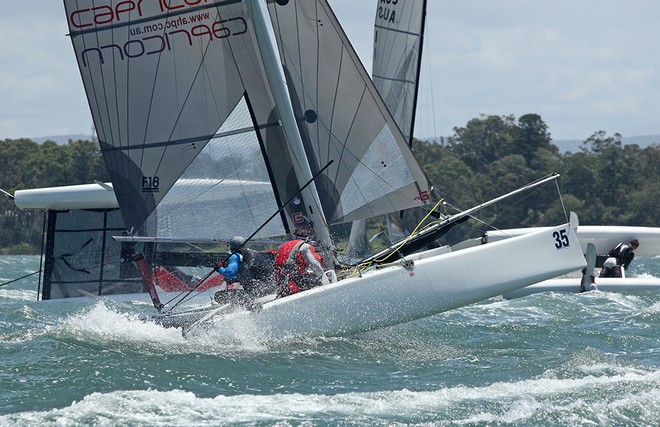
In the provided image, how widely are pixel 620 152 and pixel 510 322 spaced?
37441 millimetres

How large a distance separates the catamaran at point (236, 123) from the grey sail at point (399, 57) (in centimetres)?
519

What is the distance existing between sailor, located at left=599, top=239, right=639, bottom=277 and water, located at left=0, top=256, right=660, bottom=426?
3.97 m

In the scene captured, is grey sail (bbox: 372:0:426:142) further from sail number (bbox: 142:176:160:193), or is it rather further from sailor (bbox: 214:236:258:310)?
sailor (bbox: 214:236:258:310)

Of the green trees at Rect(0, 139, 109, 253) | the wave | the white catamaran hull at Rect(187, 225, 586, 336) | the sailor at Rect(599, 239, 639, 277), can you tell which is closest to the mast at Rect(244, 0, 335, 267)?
the white catamaran hull at Rect(187, 225, 586, 336)

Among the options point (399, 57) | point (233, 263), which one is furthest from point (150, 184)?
point (399, 57)

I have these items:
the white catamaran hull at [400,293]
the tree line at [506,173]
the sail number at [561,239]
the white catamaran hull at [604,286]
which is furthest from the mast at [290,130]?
the tree line at [506,173]

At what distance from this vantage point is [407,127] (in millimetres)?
16047

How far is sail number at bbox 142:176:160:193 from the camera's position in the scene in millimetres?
10758

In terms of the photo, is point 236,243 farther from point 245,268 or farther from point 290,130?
point 290,130

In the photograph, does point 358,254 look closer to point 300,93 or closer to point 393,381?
point 300,93

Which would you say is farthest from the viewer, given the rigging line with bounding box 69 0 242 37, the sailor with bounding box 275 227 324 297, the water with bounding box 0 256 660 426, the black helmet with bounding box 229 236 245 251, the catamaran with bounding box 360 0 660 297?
the catamaran with bounding box 360 0 660 297

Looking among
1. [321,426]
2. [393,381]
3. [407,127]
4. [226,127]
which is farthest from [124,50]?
[407,127]

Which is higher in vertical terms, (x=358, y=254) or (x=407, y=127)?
(x=407, y=127)

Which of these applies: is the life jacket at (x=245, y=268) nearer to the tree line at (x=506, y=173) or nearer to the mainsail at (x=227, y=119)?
the mainsail at (x=227, y=119)
